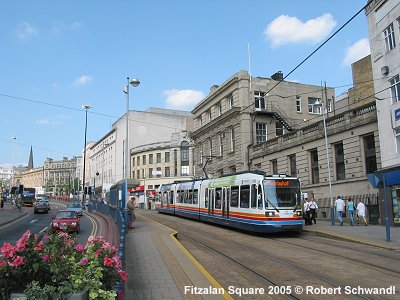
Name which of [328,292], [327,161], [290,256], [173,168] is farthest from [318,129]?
[173,168]

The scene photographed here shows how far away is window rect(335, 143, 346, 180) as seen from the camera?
28.7 metres

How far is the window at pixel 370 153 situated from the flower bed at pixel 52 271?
943 inches

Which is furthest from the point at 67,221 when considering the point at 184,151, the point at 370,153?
the point at 184,151

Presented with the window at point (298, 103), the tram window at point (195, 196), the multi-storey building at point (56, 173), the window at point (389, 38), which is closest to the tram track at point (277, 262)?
the tram window at point (195, 196)

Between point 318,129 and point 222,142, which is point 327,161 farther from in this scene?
point 222,142

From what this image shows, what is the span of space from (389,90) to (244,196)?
10.9 m

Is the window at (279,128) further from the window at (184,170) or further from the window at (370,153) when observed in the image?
the window at (184,170)

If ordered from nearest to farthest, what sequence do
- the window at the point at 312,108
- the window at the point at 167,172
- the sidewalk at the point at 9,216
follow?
the sidewalk at the point at 9,216 → the window at the point at 312,108 → the window at the point at 167,172

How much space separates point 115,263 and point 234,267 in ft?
21.3

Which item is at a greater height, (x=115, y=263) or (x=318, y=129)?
(x=318, y=129)

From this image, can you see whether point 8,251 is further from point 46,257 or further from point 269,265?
point 269,265

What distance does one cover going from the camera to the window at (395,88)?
22641mm

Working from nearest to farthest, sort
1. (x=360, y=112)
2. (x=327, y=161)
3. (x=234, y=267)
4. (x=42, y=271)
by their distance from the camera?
(x=42, y=271), (x=234, y=267), (x=360, y=112), (x=327, y=161)

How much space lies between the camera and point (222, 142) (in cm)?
4966
